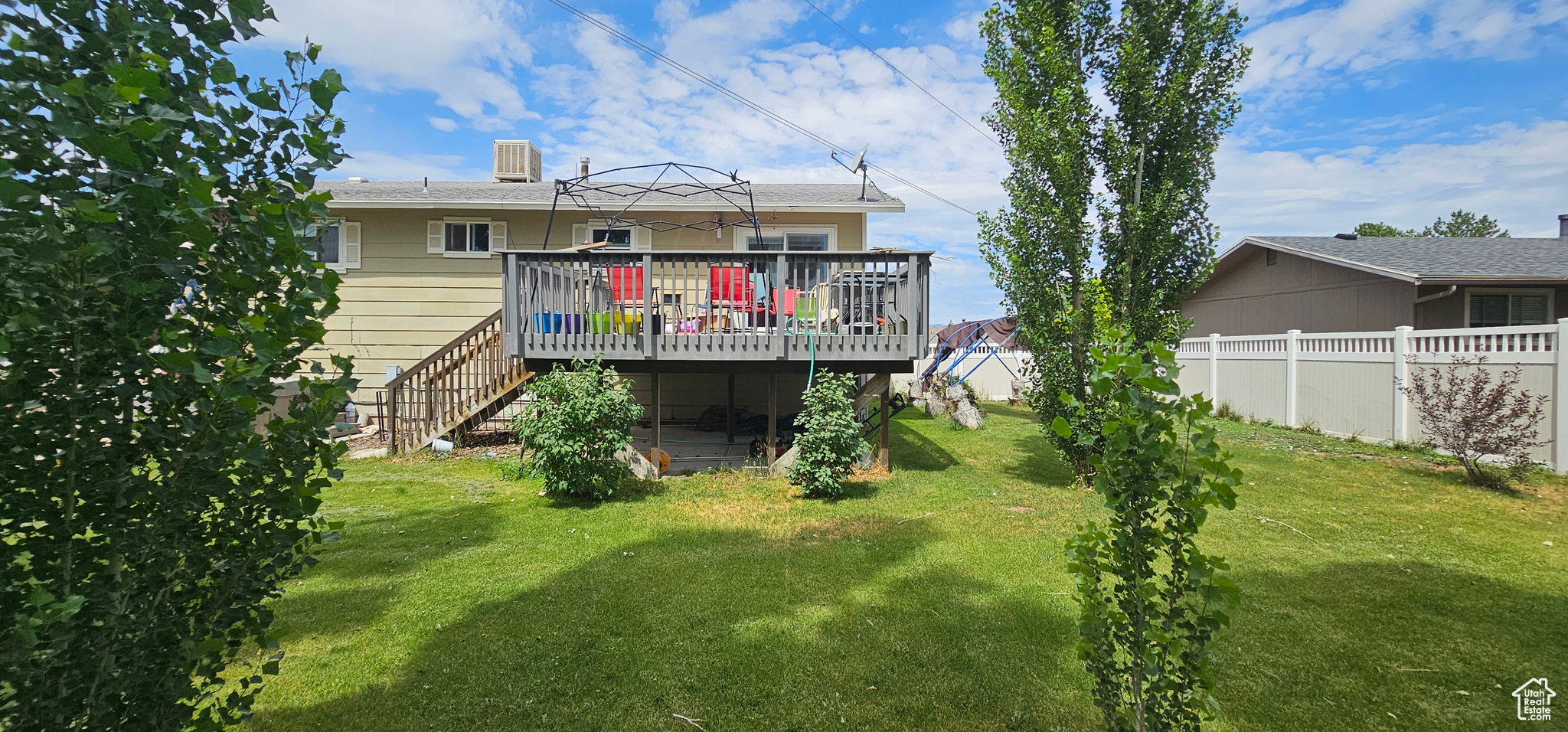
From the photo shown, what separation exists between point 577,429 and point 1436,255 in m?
16.6

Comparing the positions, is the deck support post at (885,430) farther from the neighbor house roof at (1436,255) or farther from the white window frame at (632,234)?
the neighbor house roof at (1436,255)

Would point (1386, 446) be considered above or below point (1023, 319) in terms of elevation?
below

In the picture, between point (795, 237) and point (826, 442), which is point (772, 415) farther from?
point (795, 237)

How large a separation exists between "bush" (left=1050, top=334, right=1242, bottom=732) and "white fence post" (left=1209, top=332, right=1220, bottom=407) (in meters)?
13.5

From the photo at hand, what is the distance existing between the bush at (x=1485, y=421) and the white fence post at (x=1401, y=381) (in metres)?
0.89

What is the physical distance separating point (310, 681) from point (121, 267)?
93.8 inches

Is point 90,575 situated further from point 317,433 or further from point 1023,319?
point 1023,319

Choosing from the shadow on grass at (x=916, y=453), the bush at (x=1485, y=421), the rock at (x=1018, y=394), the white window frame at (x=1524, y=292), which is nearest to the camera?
the bush at (x=1485, y=421)

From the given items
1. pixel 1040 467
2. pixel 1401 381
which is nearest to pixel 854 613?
pixel 1040 467

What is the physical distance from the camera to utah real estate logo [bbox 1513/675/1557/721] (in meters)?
2.66

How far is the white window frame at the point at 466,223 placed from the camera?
10.1 metres

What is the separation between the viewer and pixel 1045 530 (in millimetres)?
5285

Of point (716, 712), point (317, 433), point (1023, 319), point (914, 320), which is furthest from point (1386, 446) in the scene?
point (317, 433)

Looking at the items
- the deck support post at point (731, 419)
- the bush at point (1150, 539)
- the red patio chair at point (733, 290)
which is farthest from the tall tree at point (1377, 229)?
the bush at point (1150, 539)
